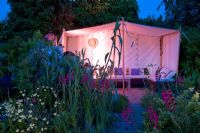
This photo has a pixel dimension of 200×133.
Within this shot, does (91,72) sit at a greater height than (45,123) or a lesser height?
greater

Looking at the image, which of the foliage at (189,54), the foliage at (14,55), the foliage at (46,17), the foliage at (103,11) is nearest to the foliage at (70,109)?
the foliage at (14,55)

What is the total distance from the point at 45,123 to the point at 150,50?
29.0ft

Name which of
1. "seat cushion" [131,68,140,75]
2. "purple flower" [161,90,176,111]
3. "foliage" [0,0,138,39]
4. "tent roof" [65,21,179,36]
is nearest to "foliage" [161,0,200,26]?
"foliage" [0,0,138,39]

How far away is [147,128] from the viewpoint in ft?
12.9

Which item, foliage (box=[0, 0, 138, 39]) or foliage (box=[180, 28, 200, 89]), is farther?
foliage (box=[0, 0, 138, 39])

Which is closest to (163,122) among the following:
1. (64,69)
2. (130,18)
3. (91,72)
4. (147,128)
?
(147,128)

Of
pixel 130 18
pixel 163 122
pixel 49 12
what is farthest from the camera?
pixel 130 18

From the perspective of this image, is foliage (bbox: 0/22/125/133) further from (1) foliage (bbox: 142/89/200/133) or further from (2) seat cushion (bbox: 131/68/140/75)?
(2) seat cushion (bbox: 131/68/140/75)

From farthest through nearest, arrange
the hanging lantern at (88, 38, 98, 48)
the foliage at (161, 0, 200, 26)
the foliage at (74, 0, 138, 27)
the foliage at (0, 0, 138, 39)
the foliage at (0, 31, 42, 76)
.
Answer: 1. the foliage at (161, 0, 200, 26)
2. the foliage at (74, 0, 138, 27)
3. the foliage at (0, 0, 138, 39)
4. the hanging lantern at (88, 38, 98, 48)
5. the foliage at (0, 31, 42, 76)

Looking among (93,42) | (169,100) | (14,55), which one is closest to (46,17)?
(93,42)

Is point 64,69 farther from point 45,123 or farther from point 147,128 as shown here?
point 147,128

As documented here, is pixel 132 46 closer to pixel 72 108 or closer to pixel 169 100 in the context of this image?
pixel 72 108

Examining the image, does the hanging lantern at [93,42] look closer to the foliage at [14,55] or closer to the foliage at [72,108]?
the foliage at [14,55]

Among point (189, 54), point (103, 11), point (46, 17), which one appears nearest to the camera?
point (189, 54)
